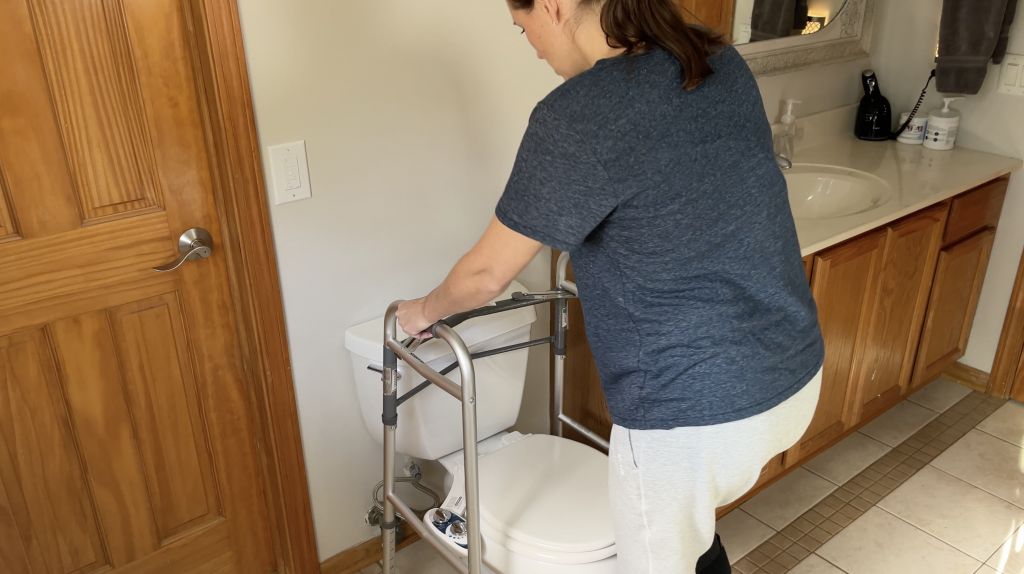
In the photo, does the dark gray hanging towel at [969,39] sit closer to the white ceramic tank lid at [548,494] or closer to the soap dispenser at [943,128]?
the soap dispenser at [943,128]

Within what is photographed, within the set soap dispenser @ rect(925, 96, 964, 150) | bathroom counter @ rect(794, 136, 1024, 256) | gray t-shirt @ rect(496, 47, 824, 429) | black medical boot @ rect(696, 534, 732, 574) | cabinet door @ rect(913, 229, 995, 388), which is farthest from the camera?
soap dispenser @ rect(925, 96, 964, 150)

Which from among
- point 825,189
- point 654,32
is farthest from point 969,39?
point 654,32

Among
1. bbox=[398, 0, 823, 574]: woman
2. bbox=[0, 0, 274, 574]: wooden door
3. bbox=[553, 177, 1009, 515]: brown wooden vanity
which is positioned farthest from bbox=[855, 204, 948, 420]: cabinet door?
bbox=[0, 0, 274, 574]: wooden door

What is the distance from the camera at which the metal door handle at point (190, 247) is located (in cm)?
152

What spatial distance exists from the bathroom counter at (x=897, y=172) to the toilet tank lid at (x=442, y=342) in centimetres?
65

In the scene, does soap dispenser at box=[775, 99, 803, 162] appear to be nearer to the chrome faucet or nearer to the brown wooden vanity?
the chrome faucet

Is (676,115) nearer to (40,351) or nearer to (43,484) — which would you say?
(40,351)

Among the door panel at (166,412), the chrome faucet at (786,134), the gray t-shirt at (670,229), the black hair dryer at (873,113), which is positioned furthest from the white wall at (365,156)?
the black hair dryer at (873,113)

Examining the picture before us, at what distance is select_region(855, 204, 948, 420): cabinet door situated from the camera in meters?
2.10

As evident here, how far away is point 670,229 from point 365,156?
2.63ft

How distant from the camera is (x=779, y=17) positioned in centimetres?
230

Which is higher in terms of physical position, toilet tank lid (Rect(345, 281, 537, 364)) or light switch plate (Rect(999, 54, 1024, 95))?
light switch plate (Rect(999, 54, 1024, 95))

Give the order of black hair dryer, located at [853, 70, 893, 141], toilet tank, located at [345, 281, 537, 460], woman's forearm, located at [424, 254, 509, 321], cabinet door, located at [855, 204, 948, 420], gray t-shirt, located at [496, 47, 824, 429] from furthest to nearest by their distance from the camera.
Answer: black hair dryer, located at [853, 70, 893, 141] < cabinet door, located at [855, 204, 948, 420] < toilet tank, located at [345, 281, 537, 460] < woman's forearm, located at [424, 254, 509, 321] < gray t-shirt, located at [496, 47, 824, 429]

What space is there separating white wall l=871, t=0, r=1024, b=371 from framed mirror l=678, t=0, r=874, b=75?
0.09m
